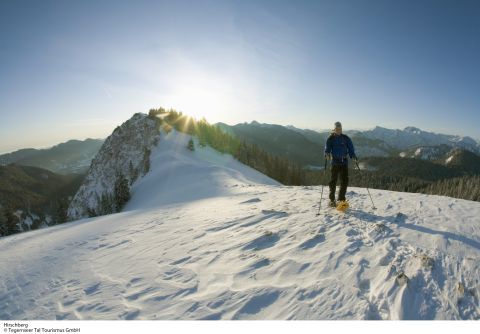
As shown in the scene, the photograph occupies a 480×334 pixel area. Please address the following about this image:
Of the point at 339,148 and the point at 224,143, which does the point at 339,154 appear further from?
the point at 224,143

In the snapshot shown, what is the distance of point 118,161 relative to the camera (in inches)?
2405

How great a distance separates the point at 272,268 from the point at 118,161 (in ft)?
205

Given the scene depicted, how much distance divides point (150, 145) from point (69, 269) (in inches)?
2086

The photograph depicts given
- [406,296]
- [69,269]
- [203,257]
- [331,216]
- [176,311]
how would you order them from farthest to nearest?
[331,216] < [69,269] < [203,257] < [176,311] < [406,296]

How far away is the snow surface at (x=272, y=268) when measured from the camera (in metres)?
5.23

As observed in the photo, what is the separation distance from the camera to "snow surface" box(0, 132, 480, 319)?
17.2ft

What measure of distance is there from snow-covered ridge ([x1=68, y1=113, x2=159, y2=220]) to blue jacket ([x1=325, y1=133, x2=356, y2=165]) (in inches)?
1799

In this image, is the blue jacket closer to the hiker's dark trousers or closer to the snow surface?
the hiker's dark trousers

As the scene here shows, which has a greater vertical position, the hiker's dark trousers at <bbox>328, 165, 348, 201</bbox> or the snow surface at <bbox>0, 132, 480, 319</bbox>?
the hiker's dark trousers at <bbox>328, 165, 348, 201</bbox>

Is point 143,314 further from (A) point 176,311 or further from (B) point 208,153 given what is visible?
(B) point 208,153

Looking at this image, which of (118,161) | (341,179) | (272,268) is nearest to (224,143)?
(118,161)

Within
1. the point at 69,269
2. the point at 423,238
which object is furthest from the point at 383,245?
the point at 69,269

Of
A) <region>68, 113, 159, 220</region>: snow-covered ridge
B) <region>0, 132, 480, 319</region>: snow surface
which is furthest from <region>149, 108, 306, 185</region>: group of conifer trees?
<region>0, 132, 480, 319</region>: snow surface
